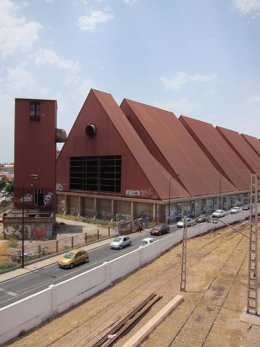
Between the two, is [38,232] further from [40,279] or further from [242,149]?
[242,149]

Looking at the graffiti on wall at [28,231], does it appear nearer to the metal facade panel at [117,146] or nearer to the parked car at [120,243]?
the parked car at [120,243]

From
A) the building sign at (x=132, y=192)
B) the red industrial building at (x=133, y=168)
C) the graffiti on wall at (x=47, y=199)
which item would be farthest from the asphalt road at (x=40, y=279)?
the red industrial building at (x=133, y=168)

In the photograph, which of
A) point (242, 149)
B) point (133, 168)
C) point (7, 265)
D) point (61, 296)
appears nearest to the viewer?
point (61, 296)

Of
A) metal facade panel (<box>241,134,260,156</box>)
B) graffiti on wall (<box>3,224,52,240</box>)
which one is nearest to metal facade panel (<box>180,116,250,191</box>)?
metal facade panel (<box>241,134,260,156</box>)

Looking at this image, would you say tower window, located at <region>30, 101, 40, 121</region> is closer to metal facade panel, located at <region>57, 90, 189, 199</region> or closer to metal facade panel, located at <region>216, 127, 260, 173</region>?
metal facade panel, located at <region>57, 90, 189, 199</region>

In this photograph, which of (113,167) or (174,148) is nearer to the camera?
(113,167)

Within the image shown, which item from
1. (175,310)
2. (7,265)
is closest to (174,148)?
(7,265)

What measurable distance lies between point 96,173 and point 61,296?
47735mm

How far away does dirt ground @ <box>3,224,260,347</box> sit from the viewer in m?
17.7

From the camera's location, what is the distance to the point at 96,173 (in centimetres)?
6869

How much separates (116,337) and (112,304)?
552 centimetres

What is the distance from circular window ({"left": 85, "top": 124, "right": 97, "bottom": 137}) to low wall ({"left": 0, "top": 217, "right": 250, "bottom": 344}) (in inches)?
1490

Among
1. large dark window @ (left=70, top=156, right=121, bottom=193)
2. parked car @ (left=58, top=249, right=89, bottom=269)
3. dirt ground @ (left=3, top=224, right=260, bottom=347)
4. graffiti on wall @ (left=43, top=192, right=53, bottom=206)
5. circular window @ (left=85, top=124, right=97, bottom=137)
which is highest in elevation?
circular window @ (left=85, top=124, right=97, bottom=137)

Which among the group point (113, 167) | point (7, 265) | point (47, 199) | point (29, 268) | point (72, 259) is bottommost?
point (29, 268)
